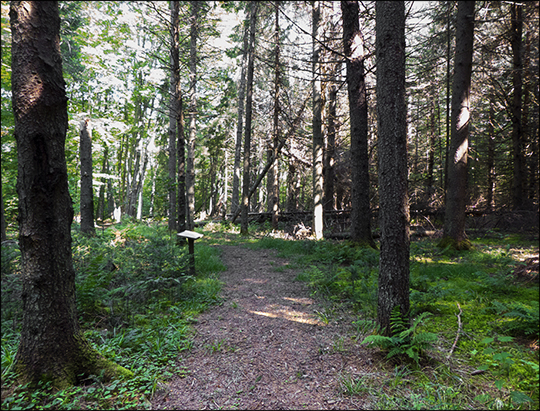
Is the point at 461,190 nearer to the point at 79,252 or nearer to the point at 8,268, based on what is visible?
the point at 79,252

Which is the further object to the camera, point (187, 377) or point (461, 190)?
point (461, 190)

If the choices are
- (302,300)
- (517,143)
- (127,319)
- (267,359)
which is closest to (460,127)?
(517,143)

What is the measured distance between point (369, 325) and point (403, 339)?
990mm

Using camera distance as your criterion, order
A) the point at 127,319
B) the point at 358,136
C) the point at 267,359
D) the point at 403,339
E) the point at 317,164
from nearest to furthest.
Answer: the point at 403,339
the point at 267,359
the point at 127,319
the point at 358,136
the point at 317,164

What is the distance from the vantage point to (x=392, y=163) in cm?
304

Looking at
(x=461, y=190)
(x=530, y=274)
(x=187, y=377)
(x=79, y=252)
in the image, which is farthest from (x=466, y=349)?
(x=79, y=252)

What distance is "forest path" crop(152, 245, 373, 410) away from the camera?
2.54 m

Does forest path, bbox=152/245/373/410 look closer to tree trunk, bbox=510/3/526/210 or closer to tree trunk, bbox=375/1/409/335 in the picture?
tree trunk, bbox=375/1/409/335

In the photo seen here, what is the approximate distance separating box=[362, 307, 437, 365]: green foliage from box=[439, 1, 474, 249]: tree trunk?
5.68 meters

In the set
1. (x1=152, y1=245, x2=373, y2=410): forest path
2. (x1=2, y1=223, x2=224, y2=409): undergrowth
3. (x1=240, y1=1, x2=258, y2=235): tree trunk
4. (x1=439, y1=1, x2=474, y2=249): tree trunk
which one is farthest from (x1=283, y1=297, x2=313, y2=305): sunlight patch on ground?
(x1=240, y1=1, x2=258, y2=235): tree trunk

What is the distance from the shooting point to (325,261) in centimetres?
749

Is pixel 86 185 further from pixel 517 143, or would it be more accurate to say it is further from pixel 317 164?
pixel 517 143

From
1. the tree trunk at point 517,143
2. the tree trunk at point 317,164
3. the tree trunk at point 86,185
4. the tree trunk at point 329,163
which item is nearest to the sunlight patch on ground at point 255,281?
the tree trunk at point 317,164

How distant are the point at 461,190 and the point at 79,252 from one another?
33.1 ft
